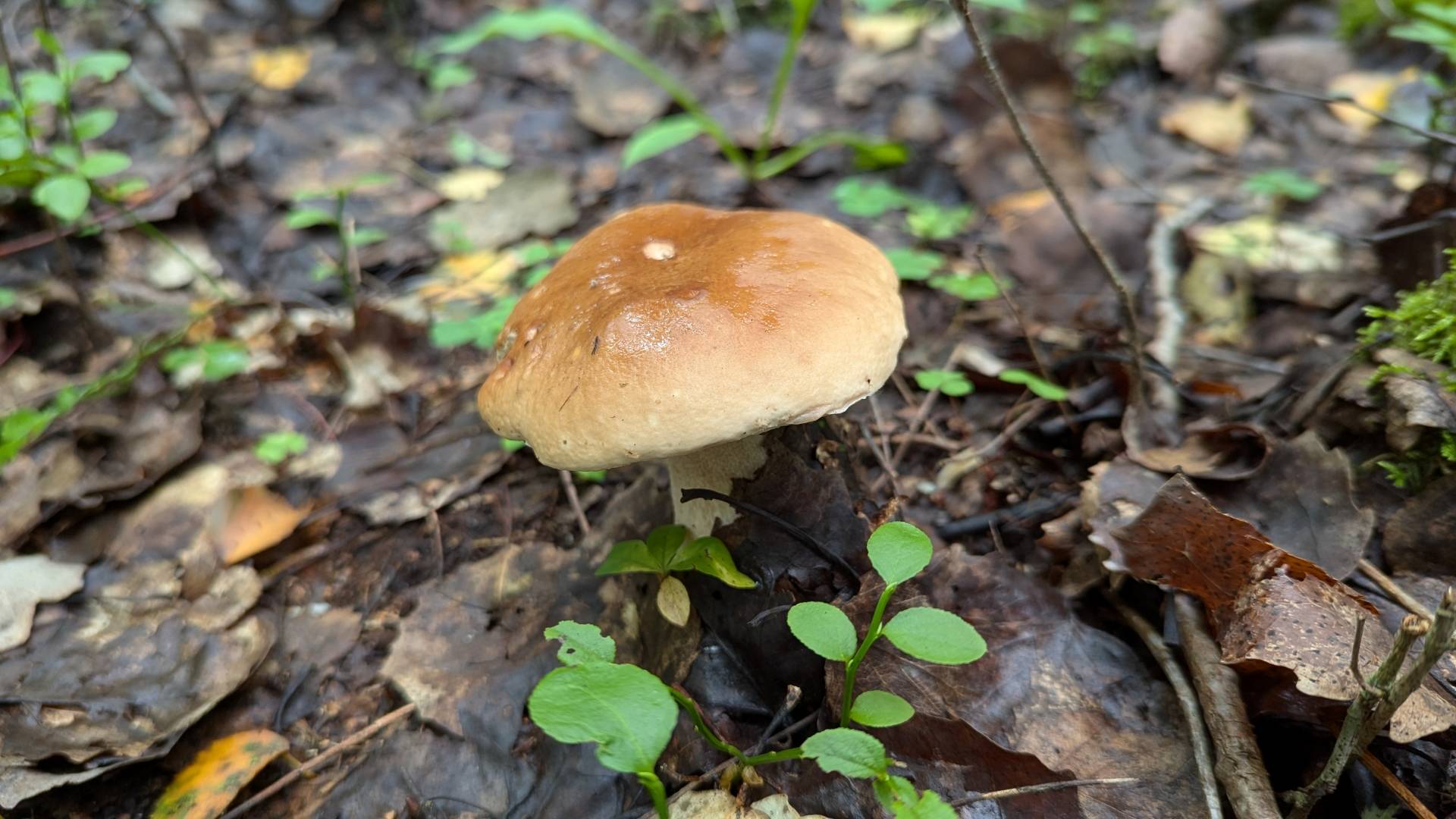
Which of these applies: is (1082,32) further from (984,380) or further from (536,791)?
(536,791)

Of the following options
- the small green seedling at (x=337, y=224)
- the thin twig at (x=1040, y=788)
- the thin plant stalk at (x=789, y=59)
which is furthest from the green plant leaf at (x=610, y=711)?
the thin plant stalk at (x=789, y=59)

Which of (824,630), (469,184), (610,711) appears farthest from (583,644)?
(469,184)

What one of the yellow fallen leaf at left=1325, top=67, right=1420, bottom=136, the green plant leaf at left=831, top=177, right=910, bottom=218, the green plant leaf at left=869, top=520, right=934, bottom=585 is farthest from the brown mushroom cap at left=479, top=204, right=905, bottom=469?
the yellow fallen leaf at left=1325, top=67, right=1420, bottom=136

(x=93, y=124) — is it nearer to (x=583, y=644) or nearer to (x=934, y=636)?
(x=583, y=644)

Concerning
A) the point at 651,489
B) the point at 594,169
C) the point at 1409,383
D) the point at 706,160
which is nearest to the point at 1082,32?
the point at 706,160

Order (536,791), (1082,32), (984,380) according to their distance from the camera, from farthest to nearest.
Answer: (1082,32) → (984,380) → (536,791)

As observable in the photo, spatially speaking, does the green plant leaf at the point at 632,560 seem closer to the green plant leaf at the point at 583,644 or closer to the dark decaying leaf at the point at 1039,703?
the green plant leaf at the point at 583,644
